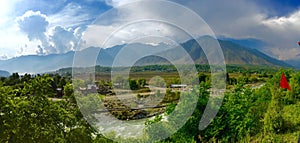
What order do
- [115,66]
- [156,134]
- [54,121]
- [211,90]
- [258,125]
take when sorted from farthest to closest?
[258,125]
[211,90]
[156,134]
[115,66]
[54,121]

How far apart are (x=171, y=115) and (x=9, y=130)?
3.12m

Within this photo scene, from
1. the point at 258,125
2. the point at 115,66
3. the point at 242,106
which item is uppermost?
the point at 115,66

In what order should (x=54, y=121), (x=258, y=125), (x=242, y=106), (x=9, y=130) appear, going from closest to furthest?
(x=9, y=130)
(x=54, y=121)
(x=242, y=106)
(x=258, y=125)

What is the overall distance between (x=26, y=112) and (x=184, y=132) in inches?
123

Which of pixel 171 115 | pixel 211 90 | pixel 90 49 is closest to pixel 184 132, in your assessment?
pixel 171 115

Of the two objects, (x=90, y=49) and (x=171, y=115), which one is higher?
(x=90, y=49)

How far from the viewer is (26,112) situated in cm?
324

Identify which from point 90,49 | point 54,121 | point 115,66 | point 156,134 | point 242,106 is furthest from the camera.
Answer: point 242,106

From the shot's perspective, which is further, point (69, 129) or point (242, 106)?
point (242, 106)

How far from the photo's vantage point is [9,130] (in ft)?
10.3

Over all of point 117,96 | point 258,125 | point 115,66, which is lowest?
point 258,125

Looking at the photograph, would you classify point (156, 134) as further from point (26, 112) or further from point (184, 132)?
point (26, 112)

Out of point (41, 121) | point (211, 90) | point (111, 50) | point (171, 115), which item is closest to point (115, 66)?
point (111, 50)

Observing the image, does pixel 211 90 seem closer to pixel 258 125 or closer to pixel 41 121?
pixel 258 125
